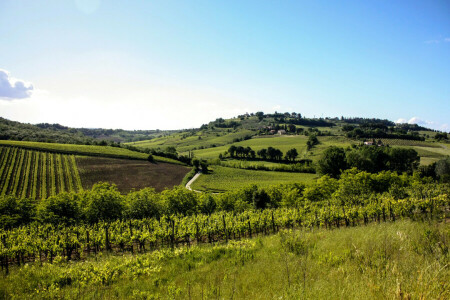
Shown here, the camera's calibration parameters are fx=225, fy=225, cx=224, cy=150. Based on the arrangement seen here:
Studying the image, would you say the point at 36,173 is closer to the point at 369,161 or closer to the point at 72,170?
the point at 72,170

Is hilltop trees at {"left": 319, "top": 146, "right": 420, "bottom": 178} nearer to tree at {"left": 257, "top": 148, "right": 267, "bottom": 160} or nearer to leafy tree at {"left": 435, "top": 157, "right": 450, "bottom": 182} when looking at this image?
leafy tree at {"left": 435, "top": 157, "right": 450, "bottom": 182}

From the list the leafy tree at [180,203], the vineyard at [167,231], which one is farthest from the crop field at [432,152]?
the leafy tree at [180,203]

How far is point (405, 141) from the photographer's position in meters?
143

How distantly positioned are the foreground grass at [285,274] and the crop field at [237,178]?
72379 millimetres

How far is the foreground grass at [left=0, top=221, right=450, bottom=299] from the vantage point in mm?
4820

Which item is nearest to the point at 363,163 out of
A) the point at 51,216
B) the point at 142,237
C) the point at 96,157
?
the point at 142,237

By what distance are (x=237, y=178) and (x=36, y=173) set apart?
239 feet

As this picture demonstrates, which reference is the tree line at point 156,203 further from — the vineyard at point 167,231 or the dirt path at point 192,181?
the dirt path at point 192,181

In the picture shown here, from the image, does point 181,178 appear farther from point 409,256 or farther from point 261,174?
point 409,256

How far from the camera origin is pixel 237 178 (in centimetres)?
9844

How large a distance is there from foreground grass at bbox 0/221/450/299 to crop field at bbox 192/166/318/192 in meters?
72.4

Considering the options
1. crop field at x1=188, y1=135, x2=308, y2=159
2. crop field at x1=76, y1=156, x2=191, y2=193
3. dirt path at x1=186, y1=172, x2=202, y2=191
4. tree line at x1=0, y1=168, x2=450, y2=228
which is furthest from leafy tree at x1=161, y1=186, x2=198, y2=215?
crop field at x1=188, y1=135, x2=308, y2=159

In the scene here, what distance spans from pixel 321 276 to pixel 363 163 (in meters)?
104

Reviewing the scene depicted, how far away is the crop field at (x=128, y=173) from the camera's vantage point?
80.8 metres
